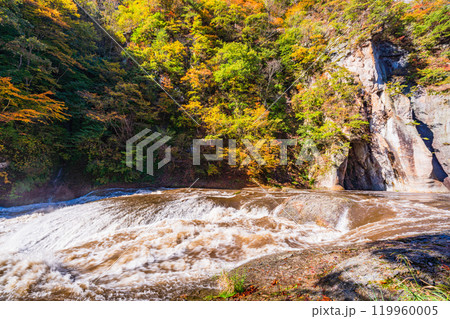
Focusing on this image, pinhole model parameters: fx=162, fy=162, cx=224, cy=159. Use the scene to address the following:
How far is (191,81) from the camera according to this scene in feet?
38.1

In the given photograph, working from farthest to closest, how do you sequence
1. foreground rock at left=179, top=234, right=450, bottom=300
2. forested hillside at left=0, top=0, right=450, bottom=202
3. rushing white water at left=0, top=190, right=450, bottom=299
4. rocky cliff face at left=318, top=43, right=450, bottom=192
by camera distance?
1. rocky cliff face at left=318, top=43, right=450, bottom=192
2. forested hillside at left=0, top=0, right=450, bottom=202
3. rushing white water at left=0, top=190, right=450, bottom=299
4. foreground rock at left=179, top=234, right=450, bottom=300

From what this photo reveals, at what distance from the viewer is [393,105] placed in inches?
386

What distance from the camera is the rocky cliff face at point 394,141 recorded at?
353 inches

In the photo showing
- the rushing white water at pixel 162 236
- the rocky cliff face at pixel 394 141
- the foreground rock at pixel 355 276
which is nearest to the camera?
the foreground rock at pixel 355 276

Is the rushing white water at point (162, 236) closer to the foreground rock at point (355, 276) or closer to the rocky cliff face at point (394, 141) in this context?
the foreground rock at point (355, 276)

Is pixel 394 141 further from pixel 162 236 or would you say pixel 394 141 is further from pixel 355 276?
pixel 162 236

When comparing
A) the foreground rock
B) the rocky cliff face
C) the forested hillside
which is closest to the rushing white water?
the foreground rock

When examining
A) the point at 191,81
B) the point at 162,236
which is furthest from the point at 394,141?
the point at 191,81

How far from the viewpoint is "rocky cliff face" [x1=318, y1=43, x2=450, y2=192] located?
8.97 meters

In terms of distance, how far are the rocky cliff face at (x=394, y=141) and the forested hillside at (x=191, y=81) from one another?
55 centimetres

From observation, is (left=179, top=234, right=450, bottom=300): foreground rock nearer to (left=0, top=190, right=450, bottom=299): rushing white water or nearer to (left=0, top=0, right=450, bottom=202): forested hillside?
(left=0, top=190, right=450, bottom=299): rushing white water

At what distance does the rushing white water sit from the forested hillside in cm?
378

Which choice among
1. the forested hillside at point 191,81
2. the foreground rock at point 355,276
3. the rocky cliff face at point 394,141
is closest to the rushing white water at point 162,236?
the foreground rock at point 355,276

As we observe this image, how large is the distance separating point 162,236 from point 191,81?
10.7 m
